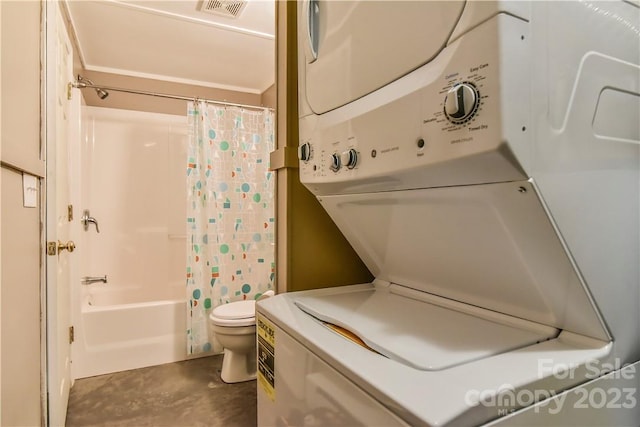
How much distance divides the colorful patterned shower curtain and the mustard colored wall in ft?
5.00

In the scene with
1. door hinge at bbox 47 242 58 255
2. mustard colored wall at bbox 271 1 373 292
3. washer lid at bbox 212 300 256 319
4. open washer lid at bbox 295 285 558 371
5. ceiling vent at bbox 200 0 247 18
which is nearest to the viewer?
open washer lid at bbox 295 285 558 371

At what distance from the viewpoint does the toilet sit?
2.18 meters

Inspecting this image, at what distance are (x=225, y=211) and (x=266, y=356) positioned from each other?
6.22ft

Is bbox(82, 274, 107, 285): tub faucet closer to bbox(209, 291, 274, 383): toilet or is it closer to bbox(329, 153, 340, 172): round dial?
bbox(209, 291, 274, 383): toilet

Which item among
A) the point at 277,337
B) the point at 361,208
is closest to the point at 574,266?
the point at 361,208

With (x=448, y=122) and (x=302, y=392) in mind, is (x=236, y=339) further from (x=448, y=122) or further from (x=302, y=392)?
Result: (x=448, y=122)

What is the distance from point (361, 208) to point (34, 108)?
1.15 m

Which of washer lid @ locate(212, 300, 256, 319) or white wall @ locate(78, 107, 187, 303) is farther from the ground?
white wall @ locate(78, 107, 187, 303)

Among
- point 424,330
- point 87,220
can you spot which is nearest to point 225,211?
point 87,220

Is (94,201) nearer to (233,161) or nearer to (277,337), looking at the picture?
(233,161)

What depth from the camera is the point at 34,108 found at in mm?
1218

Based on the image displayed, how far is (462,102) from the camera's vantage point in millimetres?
560

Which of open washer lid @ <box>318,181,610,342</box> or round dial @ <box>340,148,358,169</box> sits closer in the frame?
open washer lid @ <box>318,181,610,342</box>

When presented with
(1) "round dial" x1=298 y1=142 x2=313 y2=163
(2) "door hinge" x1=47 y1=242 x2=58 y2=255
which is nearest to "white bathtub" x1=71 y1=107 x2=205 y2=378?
(2) "door hinge" x1=47 y1=242 x2=58 y2=255
